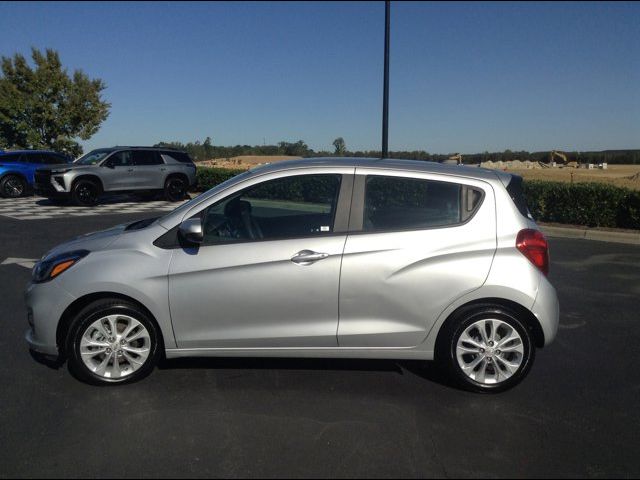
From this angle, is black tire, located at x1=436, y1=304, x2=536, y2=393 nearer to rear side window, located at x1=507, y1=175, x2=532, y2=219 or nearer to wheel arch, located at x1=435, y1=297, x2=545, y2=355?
wheel arch, located at x1=435, y1=297, x2=545, y2=355

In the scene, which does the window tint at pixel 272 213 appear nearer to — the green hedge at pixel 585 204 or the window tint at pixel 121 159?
the green hedge at pixel 585 204

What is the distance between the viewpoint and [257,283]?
399cm

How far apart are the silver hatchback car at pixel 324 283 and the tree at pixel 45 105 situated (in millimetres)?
29313

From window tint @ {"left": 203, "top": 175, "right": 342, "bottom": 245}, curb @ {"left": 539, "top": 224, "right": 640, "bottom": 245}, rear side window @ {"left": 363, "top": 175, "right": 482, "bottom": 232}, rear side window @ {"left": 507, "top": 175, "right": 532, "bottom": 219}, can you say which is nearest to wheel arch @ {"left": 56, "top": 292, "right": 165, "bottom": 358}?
window tint @ {"left": 203, "top": 175, "right": 342, "bottom": 245}

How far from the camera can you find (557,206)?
13391 millimetres

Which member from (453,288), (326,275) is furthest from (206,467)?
(453,288)

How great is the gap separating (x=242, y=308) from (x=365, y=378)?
1123 millimetres

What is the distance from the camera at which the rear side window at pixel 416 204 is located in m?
4.11

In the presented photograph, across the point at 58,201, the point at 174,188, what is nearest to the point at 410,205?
the point at 174,188

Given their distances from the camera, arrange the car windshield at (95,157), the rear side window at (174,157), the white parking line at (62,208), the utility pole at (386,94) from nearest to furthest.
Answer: the utility pole at (386,94)
the white parking line at (62,208)
the car windshield at (95,157)
the rear side window at (174,157)

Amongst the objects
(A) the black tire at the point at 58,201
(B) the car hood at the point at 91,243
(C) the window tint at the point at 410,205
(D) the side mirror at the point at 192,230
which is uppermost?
(C) the window tint at the point at 410,205

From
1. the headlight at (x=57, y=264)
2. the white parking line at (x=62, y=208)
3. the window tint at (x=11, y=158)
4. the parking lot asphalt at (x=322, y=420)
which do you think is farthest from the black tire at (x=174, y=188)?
the headlight at (x=57, y=264)

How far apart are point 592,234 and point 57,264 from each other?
1077 centimetres

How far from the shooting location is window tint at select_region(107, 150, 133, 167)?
18.2m
